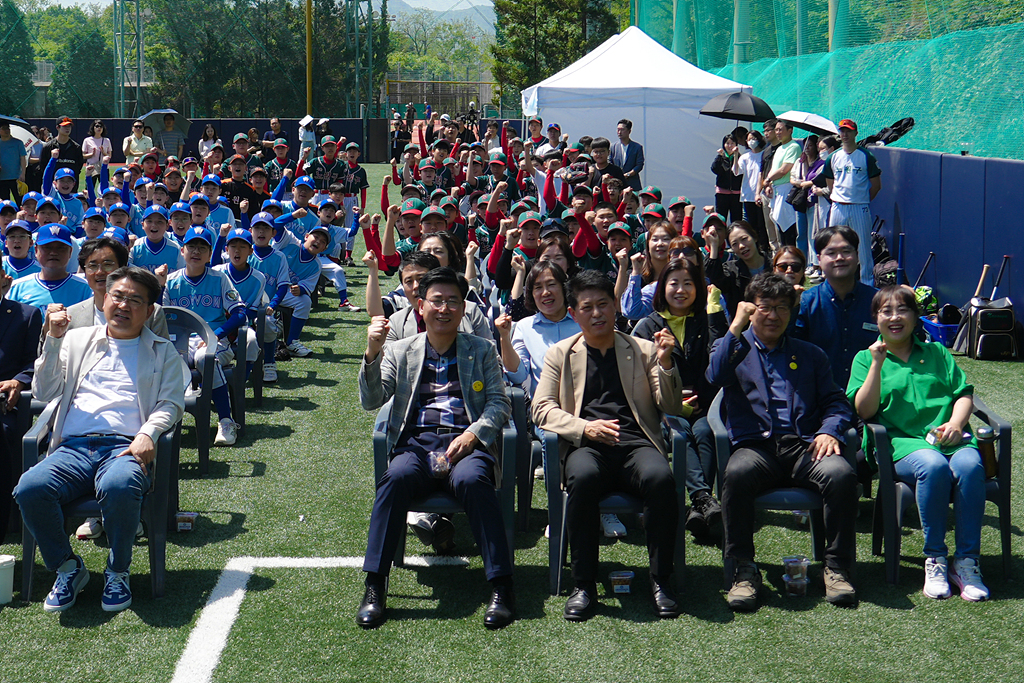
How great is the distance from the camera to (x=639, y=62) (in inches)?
759

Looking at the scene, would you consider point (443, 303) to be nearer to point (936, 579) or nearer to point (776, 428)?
point (776, 428)

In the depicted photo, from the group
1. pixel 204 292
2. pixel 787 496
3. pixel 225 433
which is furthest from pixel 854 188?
pixel 787 496

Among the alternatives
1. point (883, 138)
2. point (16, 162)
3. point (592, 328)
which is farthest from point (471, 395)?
point (16, 162)

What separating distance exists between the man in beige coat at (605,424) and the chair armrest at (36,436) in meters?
2.34

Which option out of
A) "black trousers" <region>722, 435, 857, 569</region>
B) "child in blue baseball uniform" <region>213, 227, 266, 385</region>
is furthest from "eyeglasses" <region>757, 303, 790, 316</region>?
"child in blue baseball uniform" <region>213, 227, 266, 385</region>

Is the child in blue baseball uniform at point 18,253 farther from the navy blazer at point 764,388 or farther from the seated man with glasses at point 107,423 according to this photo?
the navy blazer at point 764,388

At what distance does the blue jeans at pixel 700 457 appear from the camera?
5672 millimetres

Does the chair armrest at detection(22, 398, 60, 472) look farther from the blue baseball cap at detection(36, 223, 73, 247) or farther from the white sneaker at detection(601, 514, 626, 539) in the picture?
the white sneaker at detection(601, 514, 626, 539)

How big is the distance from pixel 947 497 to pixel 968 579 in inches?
15.0

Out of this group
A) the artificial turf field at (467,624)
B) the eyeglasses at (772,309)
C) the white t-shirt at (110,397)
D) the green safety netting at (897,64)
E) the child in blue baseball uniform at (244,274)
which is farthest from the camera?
the green safety netting at (897,64)

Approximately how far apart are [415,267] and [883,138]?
983 centimetres

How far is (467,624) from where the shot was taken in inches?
182

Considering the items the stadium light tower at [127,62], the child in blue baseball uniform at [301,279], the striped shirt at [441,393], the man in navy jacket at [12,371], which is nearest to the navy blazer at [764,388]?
the striped shirt at [441,393]

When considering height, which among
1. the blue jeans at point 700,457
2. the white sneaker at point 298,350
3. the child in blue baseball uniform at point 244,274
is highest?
the child in blue baseball uniform at point 244,274
